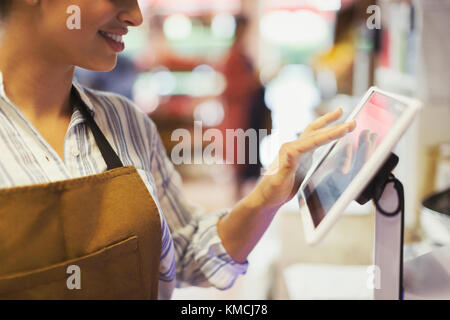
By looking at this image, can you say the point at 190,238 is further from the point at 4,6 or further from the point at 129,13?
the point at 4,6

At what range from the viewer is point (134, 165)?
116 cm

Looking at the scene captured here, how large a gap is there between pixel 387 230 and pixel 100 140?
2.27 ft

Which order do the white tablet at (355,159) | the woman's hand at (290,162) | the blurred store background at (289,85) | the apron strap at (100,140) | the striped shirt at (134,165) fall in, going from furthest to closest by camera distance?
1. the blurred store background at (289,85)
2. the apron strap at (100,140)
3. the striped shirt at (134,165)
4. the woman's hand at (290,162)
5. the white tablet at (355,159)

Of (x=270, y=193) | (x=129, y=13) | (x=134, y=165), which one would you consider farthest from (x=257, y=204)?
(x=129, y=13)

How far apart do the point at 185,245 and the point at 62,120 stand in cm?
50

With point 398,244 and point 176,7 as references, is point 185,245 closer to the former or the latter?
point 398,244

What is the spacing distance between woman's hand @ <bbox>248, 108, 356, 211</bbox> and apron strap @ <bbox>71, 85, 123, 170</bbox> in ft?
1.18

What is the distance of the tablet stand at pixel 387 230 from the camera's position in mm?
888

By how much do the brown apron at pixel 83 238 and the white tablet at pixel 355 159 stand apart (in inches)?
15.1

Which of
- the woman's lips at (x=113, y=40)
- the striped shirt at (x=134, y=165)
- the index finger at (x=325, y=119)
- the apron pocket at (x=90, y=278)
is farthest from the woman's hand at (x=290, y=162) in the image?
the woman's lips at (x=113, y=40)

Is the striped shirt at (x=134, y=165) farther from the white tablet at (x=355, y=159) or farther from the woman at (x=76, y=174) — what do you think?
the white tablet at (x=355, y=159)

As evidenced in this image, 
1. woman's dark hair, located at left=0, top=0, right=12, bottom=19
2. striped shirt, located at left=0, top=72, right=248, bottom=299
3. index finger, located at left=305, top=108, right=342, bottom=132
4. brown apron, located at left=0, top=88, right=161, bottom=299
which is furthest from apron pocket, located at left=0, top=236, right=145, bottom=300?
woman's dark hair, located at left=0, top=0, right=12, bottom=19

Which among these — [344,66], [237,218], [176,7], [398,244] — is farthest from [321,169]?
[176,7]
